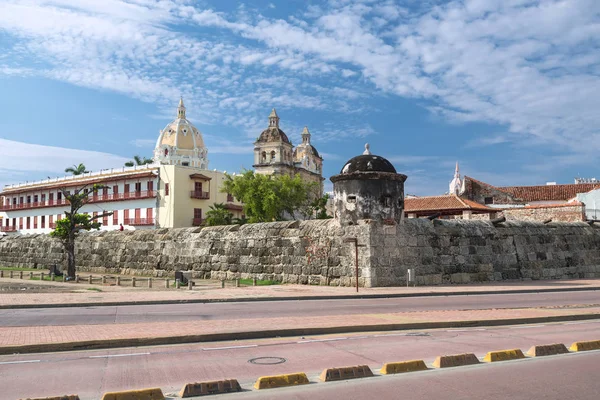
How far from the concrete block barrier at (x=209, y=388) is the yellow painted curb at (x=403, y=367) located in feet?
6.27

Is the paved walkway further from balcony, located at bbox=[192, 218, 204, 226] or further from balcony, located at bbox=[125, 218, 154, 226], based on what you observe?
balcony, located at bbox=[125, 218, 154, 226]

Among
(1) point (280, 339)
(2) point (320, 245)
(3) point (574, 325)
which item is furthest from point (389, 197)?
(1) point (280, 339)

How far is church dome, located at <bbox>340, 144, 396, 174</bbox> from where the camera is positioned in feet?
69.3

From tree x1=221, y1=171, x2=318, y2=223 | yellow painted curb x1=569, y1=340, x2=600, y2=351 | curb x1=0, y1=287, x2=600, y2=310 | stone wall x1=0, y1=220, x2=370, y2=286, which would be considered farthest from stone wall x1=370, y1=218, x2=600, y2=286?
tree x1=221, y1=171, x2=318, y2=223

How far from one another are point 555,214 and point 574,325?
23543 millimetres

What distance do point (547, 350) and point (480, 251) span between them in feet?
48.6

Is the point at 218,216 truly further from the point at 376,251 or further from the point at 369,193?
the point at 376,251

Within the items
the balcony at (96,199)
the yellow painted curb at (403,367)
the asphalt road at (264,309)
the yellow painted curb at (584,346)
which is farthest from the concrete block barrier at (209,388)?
the balcony at (96,199)

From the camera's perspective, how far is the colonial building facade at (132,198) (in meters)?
64.8

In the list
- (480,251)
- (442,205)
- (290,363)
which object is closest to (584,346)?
(290,363)

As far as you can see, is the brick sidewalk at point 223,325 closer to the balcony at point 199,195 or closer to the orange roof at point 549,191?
the orange roof at point 549,191

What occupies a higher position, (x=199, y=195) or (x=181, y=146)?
(x=181, y=146)

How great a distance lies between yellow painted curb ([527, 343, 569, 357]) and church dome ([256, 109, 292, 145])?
90.3 m

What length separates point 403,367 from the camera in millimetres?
6941
